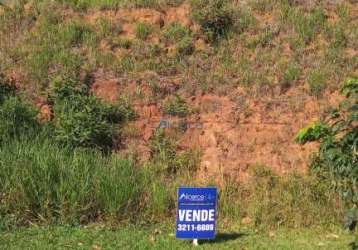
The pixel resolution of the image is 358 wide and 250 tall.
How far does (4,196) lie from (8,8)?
5567 millimetres

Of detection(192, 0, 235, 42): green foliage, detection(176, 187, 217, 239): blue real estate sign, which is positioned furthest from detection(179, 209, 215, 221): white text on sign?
detection(192, 0, 235, 42): green foliage

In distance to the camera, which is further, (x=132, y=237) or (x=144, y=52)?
(x=144, y=52)

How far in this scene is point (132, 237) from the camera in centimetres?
666

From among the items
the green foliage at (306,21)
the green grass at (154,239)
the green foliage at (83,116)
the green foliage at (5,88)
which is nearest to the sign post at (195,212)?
the green grass at (154,239)

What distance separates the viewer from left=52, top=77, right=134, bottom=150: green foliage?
8.77 meters

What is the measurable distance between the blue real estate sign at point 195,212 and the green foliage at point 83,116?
2.75 meters

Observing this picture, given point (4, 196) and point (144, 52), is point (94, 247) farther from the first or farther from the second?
point (144, 52)

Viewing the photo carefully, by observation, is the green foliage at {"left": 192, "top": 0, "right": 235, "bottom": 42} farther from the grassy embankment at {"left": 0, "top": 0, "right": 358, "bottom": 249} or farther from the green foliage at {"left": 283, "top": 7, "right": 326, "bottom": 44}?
the green foliage at {"left": 283, "top": 7, "right": 326, "bottom": 44}

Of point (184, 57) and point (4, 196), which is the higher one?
point (184, 57)

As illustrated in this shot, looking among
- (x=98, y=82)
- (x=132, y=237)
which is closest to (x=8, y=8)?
(x=98, y=82)

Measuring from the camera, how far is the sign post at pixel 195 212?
6.32m

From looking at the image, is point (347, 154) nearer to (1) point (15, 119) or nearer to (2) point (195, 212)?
(2) point (195, 212)

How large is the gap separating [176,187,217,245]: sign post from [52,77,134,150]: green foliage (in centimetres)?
275

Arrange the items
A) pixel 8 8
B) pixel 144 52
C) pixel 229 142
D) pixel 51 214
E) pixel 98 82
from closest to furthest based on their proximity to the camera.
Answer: pixel 51 214 → pixel 229 142 → pixel 98 82 → pixel 144 52 → pixel 8 8
